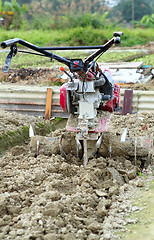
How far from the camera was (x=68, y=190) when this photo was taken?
3926mm

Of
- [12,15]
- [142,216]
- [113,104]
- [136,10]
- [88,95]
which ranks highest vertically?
[136,10]

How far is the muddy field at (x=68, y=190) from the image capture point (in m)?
3.11

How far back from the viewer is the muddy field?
311cm

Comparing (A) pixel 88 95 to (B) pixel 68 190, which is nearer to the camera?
(B) pixel 68 190

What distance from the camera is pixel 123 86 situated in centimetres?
841

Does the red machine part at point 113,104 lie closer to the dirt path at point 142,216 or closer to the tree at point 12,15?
the dirt path at point 142,216

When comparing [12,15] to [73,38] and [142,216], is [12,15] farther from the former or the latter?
[142,216]

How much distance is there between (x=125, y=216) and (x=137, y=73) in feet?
21.2

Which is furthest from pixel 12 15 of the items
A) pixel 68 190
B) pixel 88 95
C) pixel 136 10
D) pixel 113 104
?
pixel 68 190

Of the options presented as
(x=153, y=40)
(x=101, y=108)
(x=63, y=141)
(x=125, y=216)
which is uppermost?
(x=153, y=40)

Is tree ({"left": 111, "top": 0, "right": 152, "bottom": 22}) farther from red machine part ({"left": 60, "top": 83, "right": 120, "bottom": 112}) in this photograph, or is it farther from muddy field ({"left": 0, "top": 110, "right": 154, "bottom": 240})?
red machine part ({"left": 60, "top": 83, "right": 120, "bottom": 112})

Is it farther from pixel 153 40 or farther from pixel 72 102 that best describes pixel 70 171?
pixel 153 40

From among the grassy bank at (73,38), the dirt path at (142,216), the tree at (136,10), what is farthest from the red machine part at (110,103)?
the tree at (136,10)

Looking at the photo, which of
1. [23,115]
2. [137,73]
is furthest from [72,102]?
[137,73]
